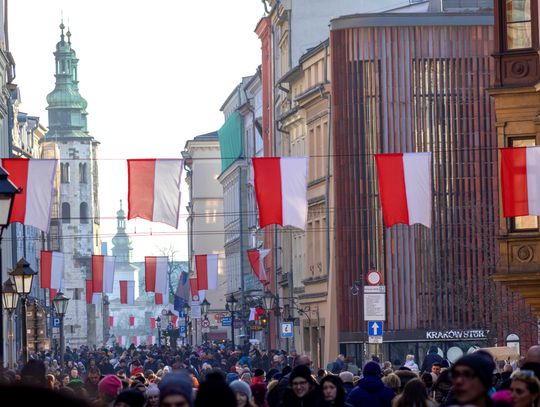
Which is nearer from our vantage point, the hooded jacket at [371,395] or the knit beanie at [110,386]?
the hooded jacket at [371,395]

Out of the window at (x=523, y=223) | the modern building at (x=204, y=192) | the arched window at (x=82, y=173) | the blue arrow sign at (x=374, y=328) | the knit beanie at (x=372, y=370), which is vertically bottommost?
the knit beanie at (x=372, y=370)

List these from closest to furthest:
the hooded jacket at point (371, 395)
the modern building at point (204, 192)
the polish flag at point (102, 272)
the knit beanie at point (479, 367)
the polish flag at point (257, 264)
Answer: the knit beanie at point (479, 367), the hooded jacket at point (371, 395), the polish flag at point (257, 264), the polish flag at point (102, 272), the modern building at point (204, 192)

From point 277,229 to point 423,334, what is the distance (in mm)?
20223

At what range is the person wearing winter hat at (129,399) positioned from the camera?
10.2m

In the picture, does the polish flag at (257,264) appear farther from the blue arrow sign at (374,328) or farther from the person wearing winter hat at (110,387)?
the person wearing winter hat at (110,387)

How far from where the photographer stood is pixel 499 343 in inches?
1864

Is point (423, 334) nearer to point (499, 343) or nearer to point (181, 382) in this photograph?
point (499, 343)

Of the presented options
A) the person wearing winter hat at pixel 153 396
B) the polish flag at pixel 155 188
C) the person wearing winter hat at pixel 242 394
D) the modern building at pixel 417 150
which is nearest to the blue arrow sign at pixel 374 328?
the polish flag at pixel 155 188

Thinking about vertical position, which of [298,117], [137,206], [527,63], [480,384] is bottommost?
[480,384]

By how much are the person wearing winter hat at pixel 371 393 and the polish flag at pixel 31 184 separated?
16507 mm

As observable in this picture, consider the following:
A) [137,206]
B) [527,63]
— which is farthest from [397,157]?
[137,206]

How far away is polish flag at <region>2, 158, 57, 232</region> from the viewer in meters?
29.5

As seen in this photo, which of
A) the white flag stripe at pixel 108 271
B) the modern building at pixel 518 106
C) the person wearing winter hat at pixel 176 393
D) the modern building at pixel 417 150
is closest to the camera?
the person wearing winter hat at pixel 176 393

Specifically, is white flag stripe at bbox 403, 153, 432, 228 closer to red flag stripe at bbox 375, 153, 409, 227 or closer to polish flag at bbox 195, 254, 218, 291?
red flag stripe at bbox 375, 153, 409, 227
